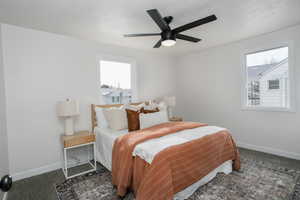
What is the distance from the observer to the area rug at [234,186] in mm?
1970

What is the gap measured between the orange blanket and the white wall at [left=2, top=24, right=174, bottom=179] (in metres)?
1.46

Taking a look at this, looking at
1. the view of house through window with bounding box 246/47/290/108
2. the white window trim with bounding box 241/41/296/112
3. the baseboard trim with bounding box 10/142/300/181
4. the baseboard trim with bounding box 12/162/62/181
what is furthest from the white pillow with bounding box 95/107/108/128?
the view of house through window with bounding box 246/47/290/108

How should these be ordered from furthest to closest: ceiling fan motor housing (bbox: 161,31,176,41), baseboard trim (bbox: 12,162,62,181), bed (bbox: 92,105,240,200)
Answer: baseboard trim (bbox: 12,162,62,181), ceiling fan motor housing (bbox: 161,31,176,41), bed (bbox: 92,105,240,200)

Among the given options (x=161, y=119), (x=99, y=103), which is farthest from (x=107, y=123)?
(x=161, y=119)

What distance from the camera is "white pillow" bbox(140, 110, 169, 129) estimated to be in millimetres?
2770

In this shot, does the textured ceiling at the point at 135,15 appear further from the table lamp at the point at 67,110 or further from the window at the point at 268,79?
the table lamp at the point at 67,110

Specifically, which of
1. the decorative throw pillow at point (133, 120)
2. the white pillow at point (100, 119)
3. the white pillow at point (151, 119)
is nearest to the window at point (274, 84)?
the white pillow at point (151, 119)

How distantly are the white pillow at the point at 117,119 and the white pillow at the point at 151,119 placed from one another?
1.18ft

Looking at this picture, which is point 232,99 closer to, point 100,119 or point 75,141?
point 100,119

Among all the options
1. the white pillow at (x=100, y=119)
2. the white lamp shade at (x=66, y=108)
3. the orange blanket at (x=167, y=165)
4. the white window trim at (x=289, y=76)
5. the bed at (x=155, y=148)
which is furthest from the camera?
the white pillow at (x=100, y=119)

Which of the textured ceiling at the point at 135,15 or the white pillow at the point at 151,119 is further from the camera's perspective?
the white pillow at the point at 151,119

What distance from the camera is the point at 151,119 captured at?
2871mm

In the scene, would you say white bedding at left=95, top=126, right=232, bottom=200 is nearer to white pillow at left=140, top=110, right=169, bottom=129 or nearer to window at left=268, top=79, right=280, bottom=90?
white pillow at left=140, top=110, right=169, bottom=129

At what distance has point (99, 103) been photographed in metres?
3.40
